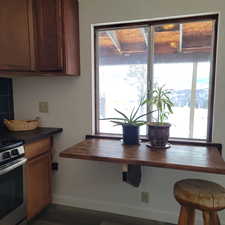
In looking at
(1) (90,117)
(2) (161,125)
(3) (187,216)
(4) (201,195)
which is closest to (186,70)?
(2) (161,125)

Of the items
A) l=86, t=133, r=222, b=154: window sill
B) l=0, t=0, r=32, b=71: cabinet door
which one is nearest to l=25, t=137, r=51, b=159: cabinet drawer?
l=86, t=133, r=222, b=154: window sill

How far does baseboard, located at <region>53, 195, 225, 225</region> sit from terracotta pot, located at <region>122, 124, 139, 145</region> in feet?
2.52

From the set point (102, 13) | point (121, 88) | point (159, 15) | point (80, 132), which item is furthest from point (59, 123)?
point (159, 15)

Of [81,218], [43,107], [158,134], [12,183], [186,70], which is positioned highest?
[186,70]

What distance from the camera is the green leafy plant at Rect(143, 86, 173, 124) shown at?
1936mm

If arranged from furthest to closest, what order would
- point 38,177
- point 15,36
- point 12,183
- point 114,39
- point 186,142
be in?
point 114,39
point 38,177
point 186,142
point 15,36
point 12,183

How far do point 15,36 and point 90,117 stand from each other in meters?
1.04

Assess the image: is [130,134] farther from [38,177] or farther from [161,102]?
[38,177]

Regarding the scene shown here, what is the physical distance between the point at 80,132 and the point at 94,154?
0.71 m

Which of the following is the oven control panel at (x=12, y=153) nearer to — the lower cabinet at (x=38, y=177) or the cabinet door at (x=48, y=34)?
the lower cabinet at (x=38, y=177)

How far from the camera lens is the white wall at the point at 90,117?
6.38 feet

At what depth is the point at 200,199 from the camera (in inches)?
54.1

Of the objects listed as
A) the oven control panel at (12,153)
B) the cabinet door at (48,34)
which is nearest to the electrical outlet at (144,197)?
the oven control panel at (12,153)

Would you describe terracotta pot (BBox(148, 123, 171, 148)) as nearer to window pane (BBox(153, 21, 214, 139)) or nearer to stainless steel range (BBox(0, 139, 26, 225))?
window pane (BBox(153, 21, 214, 139))
